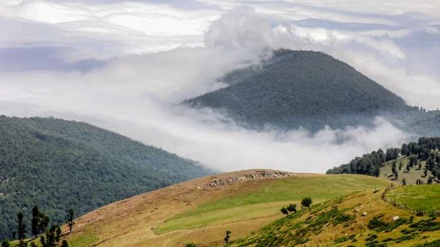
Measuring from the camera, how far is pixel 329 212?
79.6 m

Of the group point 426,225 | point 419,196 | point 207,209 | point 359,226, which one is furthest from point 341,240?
point 207,209

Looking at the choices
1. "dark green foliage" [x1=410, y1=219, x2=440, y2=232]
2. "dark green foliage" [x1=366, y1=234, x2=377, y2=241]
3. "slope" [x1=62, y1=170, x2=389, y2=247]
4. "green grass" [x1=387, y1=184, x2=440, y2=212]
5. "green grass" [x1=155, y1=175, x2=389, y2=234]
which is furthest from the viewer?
"green grass" [x1=155, y1=175, x2=389, y2=234]

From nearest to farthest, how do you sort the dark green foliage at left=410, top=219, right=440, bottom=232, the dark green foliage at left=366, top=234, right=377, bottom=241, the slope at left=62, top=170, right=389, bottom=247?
the dark green foliage at left=410, top=219, right=440, bottom=232
the dark green foliage at left=366, top=234, right=377, bottom=241
the slope at left=62, top=170, right=389, bottom=247

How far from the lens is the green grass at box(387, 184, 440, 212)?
218 feet

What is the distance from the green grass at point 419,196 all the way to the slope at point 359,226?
12cm

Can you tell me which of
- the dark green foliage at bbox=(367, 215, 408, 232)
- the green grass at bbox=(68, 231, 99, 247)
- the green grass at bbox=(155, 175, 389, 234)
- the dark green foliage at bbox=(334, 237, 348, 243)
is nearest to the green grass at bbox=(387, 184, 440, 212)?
the dark green foliage at bbox=(367, 215, 408, 232)

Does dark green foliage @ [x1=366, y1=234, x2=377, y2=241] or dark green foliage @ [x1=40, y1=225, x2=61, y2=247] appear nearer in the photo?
dark green foliage @ [x1=366, y1=234, x2=377, y2=241]

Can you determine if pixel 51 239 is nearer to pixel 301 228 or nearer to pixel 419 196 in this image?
pixel 301 228

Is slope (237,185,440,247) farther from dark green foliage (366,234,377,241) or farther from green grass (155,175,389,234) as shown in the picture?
green grass (155,175,389,234)

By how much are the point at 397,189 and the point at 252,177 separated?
3415 inches

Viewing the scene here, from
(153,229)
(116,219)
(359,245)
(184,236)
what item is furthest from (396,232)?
(116,219)

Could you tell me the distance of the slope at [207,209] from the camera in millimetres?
117300

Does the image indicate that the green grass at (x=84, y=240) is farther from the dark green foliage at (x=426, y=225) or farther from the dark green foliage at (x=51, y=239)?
the dark green foliage at (x=426, y=225)

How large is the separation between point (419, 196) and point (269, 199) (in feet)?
251
